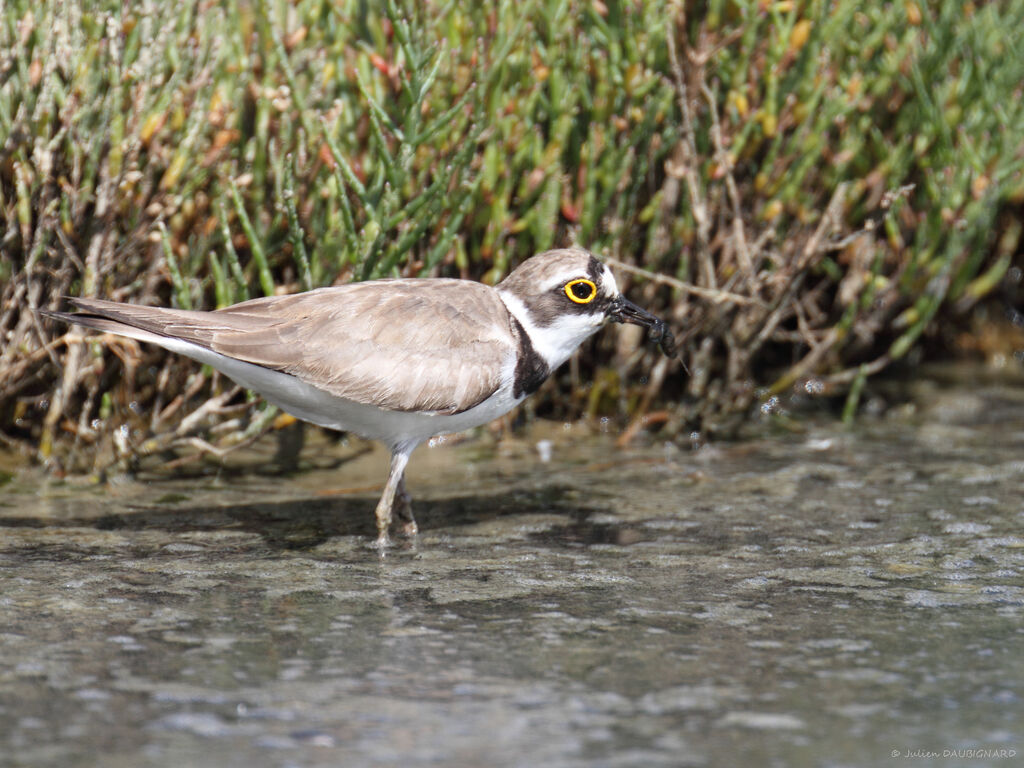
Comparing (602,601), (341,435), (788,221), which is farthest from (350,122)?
(602,601)

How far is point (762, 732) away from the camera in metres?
4.03

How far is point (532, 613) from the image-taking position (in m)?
5.17

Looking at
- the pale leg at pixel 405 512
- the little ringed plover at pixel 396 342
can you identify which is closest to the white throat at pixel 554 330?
the little ringed plover at pixel 396 342

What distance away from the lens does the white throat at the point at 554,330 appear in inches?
256

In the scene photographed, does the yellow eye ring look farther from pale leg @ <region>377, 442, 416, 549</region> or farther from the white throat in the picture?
pale leg @ <region>377, 442, 416, 549</region>

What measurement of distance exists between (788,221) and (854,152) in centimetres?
60

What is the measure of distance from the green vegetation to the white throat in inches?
30.7

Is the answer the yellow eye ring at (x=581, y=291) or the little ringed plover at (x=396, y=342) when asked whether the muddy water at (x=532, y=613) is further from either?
the yellow eye ring at (x=581, y=291)

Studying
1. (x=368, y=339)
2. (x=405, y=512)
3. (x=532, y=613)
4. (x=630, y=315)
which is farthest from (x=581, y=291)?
(x=532, y=613)

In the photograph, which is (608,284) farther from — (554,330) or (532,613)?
(532,613)

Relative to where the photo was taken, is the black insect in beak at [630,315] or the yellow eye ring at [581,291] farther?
the black insect in beak at [630,315]

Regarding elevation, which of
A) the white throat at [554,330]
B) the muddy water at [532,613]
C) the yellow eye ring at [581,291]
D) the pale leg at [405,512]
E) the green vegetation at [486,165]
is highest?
the green vegetation at [486,165]

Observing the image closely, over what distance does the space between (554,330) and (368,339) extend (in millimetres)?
969

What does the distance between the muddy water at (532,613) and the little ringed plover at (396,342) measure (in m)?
0.64
